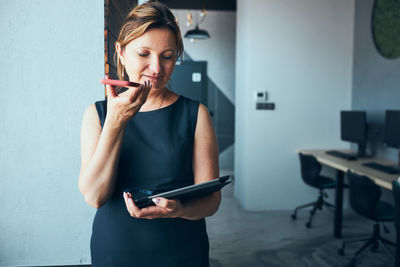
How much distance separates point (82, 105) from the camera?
155 centimetres

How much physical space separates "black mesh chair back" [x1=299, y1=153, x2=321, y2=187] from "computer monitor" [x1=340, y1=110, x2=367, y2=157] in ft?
1.78

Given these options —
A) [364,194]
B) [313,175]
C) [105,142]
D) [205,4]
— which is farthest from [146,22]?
[205,4]

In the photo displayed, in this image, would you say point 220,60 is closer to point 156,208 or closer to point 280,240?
point 280,240

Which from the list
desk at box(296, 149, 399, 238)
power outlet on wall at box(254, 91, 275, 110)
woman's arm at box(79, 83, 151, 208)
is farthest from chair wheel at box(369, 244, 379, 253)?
woman's arm at box(79, 83, 151, 208)

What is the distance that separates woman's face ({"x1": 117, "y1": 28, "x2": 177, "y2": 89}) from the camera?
2.99 feet

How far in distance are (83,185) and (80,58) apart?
85cm

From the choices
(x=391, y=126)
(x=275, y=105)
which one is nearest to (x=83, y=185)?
→ (x=391, y=126)

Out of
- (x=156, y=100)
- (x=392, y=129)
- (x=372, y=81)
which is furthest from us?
(x=372, y=81)

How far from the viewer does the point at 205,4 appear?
21.2 ft

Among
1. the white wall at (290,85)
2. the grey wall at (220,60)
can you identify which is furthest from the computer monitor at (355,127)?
the grey wall at (220,60)

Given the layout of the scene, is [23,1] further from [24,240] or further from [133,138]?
[24,240]

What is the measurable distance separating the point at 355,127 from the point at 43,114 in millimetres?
3441

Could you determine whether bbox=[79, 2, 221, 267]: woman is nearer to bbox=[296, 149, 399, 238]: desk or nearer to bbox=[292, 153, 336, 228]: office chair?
bbox=[296, 149, 399, 238]: desk

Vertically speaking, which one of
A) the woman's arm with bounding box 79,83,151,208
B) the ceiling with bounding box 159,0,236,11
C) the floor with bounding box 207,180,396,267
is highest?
the ceiling with bounding box 159,0,236,11
